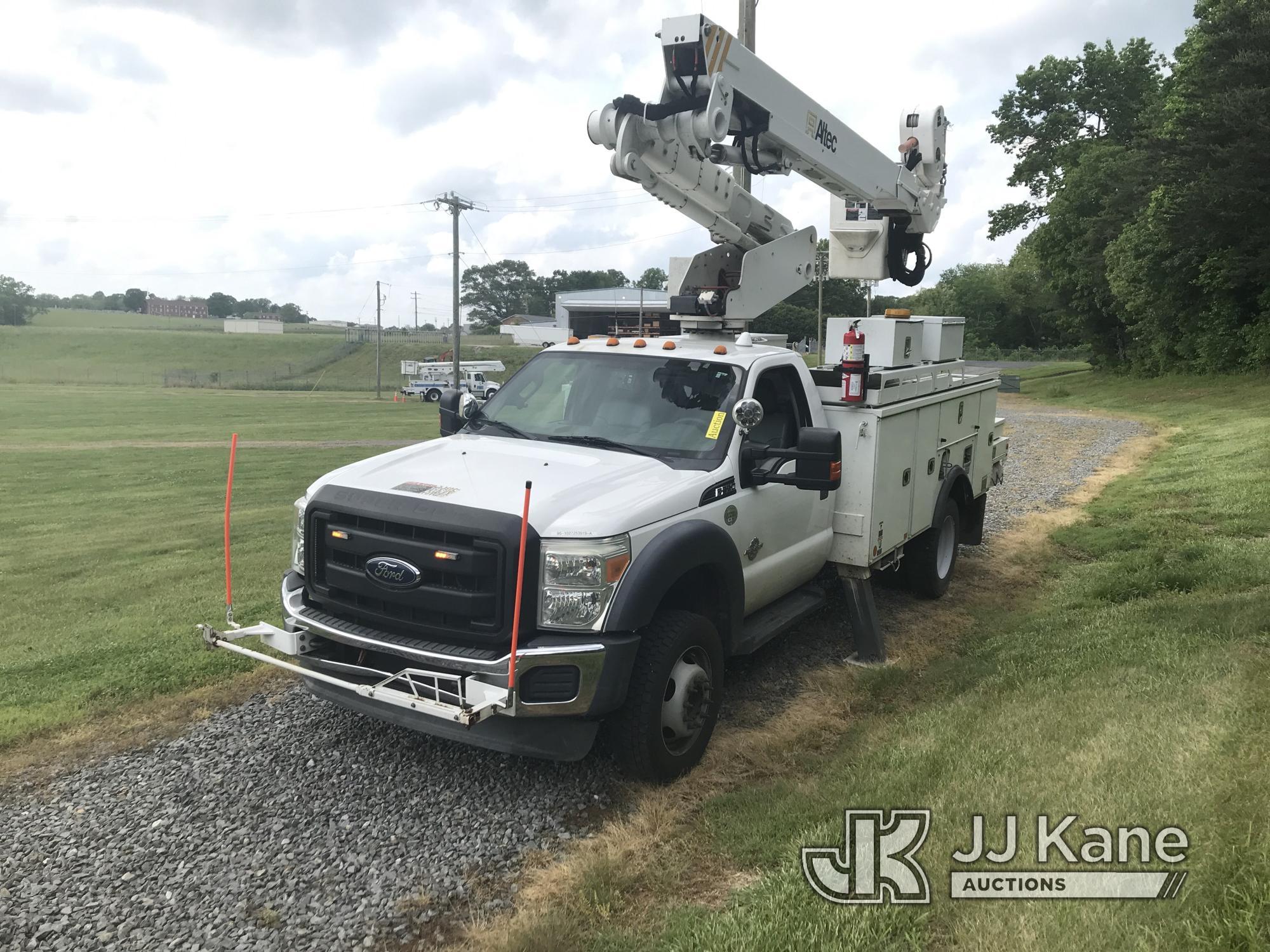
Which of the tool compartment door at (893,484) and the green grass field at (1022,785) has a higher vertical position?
the tool compartment door at (893,484)

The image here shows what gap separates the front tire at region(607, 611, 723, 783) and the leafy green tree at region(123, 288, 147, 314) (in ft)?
597

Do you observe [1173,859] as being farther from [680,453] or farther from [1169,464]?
[1169,464]

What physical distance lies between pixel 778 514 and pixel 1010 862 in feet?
8.17

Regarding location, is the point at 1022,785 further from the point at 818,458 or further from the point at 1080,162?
the point at 1080,162

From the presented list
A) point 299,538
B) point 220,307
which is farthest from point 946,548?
point 220,307

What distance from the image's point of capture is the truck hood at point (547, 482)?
4176 mm

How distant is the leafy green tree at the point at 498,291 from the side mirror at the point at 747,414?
122163 millimetres

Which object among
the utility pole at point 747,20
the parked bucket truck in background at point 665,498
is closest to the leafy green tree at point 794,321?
the utility pole at point 747,20

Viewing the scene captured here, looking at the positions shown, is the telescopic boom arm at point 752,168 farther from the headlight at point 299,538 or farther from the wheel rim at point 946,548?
the headlight at point 299,538

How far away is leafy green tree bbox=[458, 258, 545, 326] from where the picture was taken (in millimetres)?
125312

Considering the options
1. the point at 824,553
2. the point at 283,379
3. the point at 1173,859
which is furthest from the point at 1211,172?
the point at 283,379

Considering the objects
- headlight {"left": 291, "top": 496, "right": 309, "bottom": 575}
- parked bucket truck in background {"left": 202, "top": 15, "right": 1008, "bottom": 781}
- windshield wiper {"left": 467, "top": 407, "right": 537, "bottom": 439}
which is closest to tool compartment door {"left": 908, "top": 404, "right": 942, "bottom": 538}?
parked bucket truck in background {"left": 202, "top": 15, "right": 1008, "bottom": 781}

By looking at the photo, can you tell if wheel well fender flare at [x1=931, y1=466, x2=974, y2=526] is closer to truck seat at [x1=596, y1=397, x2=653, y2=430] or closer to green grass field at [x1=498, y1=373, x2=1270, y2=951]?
green grass field at [x1=498, y1=373, x2=1270, y2=951]

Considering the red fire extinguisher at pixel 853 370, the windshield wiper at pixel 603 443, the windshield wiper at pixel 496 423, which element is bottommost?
the windshield wiper at pixel 603 443
